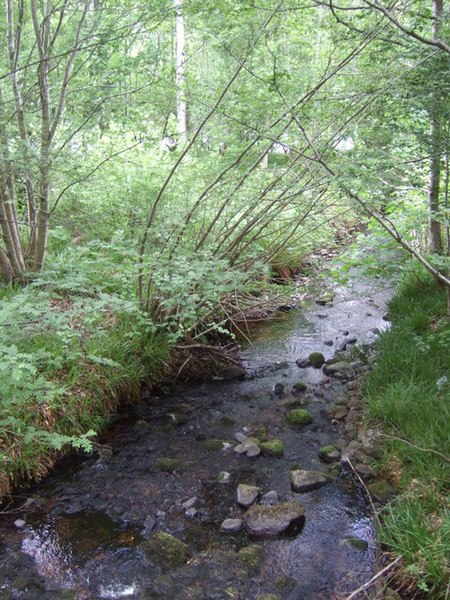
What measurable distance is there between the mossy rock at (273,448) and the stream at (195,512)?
5 cm

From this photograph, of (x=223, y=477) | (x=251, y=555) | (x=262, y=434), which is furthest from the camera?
(x=262, y=434)

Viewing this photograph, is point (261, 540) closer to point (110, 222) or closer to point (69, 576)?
point (69, 576)

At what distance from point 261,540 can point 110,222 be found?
149 inches

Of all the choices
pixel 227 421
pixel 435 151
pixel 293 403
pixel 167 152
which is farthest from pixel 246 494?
pixel 167 152

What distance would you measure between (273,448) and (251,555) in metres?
1.30

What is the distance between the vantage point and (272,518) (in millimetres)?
3619

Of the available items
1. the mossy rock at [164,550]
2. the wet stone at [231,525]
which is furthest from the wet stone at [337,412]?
the mossy rock at [164,550]

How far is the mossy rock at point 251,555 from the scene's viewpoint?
10.7 feet

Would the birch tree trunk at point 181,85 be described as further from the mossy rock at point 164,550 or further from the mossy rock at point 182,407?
the mossy rock at point 164,550

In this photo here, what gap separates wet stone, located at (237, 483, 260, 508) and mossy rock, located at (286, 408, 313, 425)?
46.1 inches

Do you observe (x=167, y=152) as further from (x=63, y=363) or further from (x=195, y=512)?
(x=195, y=512)

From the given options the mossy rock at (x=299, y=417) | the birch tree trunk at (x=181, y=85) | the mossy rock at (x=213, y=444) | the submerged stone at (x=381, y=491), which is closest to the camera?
the submerged stone at (x=381, y=491)

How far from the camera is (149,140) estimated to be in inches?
202

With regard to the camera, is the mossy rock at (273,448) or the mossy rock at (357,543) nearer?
the mossy rock at (357,543)
